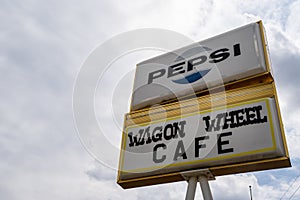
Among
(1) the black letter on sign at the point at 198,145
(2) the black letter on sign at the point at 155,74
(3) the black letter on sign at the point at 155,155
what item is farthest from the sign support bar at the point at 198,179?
(2) the black letter on sign at the point at 155,74

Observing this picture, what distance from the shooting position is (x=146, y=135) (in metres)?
4.67

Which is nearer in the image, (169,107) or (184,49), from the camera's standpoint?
(169,107)

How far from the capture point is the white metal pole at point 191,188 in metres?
3.91

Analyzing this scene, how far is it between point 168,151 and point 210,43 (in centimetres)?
207

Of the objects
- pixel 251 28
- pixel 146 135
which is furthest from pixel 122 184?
pixel 251 28

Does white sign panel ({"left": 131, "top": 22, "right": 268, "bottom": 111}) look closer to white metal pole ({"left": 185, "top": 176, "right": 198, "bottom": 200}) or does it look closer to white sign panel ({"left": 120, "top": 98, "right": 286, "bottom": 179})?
white sign panel ({"left": 120, "top": 98, "right": 286, "bottom": 179})

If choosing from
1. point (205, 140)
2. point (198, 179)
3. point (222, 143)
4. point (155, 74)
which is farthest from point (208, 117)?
point (155, 74)

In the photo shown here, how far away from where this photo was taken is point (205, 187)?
388 cm

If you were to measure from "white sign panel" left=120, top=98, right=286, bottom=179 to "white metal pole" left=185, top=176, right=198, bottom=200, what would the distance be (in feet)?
0.58

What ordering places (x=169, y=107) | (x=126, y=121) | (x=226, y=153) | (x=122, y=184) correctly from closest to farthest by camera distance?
(x=226, y=153)
(x=122, y=184)
(x=169, y=107)
(x=126, y=121)

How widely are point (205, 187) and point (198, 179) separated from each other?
0.53ft

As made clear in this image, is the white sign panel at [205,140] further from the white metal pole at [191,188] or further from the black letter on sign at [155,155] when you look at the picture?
the white metal pole at [191,188]

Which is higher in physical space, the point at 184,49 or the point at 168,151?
the point at 184,49

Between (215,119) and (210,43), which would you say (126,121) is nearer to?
(215,119)
